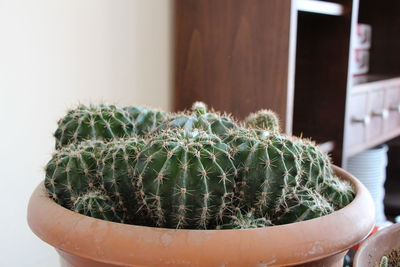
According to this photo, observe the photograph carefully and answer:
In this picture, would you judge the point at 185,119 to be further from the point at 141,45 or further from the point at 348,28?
the point at 348,28

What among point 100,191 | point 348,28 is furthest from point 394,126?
point 100,191

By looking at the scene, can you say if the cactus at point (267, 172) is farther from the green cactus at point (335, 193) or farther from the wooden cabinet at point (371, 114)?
the wooden cabinet at point (371, 114)

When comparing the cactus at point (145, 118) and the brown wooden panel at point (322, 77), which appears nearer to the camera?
the cactus at point (145, 118)

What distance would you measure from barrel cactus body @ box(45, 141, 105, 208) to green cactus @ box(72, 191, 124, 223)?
0.09 feet

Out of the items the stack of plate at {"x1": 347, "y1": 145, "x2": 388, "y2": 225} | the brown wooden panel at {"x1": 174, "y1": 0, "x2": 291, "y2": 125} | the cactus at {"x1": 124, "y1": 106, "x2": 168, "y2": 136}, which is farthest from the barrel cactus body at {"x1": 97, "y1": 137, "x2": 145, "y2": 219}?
the stack of plate at {"x1": 347, "y1": 145, "x2": 388, "y2": 225}

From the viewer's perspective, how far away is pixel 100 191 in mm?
522

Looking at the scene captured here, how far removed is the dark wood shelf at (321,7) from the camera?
104 cm

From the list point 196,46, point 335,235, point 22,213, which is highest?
point 196,46

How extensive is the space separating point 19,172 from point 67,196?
45cm

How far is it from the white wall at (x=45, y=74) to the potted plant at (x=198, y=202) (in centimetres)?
40

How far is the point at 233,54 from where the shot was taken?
1.13 meters

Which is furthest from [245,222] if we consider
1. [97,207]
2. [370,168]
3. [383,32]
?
[383,32]

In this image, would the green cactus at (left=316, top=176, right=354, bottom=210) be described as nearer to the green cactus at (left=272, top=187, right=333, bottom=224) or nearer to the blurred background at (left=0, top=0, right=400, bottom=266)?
the green cactus at (left=272, top=187, right=333, bottom=224)

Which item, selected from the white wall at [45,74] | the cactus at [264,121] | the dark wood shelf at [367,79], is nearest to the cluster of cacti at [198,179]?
the cactus at [264,121]
